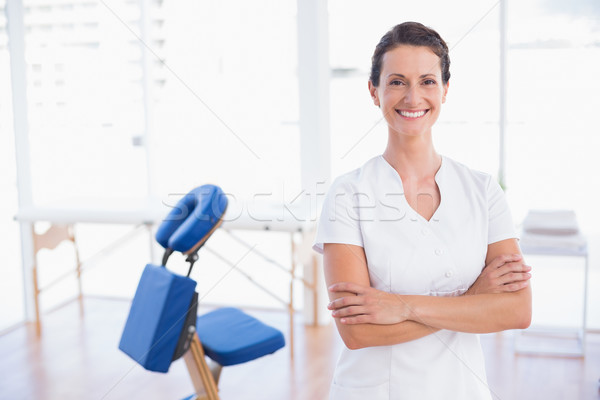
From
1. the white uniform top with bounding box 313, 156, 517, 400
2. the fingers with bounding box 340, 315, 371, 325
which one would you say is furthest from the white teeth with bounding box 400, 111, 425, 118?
the fingers with bounding box 340, 315, 371, 325

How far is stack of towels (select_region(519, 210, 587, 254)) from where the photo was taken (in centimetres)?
265

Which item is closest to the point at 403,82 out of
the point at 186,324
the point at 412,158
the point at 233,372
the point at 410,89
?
the point at 410,89

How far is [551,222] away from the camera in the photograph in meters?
2.70

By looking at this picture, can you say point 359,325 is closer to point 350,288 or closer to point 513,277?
point 350,288

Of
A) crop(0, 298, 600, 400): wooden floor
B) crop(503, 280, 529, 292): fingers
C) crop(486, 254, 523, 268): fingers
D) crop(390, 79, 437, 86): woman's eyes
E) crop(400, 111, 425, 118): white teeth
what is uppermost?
crop(390, 79, 437, 86): woman's eyes

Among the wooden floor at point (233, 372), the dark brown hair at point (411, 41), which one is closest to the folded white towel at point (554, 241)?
the wooden floor at point (233, 372)

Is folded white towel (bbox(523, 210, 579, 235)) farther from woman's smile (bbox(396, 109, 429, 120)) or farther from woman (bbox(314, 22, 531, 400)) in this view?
woman's smile (bbox(396, 109, 429, 120))

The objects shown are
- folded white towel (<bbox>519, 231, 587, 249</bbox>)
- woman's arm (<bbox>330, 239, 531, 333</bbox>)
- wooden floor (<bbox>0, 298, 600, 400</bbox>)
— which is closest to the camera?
woman's arm (<bbox>330, 239, 531, 333</bbox>)

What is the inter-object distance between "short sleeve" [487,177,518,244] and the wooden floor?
1391 millimetres

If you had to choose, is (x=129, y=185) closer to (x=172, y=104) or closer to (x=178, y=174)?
(x=178, y=174)

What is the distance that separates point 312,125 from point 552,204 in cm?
121

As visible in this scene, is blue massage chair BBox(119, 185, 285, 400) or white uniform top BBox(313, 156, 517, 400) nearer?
white uniform top BBox(313, 156, 517, 400)

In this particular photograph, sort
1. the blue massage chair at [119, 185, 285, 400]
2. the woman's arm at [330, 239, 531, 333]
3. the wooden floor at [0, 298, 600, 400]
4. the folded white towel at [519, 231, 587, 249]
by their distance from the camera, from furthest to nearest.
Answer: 1. the folded white towel at [519, 231, 587, 249]
2. the wooden floor at [0, 298, 600, 400]
3. the blue massage chair at [119, 185, 285, 400]
4. the woman's arm at [330, 239, 531, 333]

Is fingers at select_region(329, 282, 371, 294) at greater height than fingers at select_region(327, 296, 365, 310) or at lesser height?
greater
